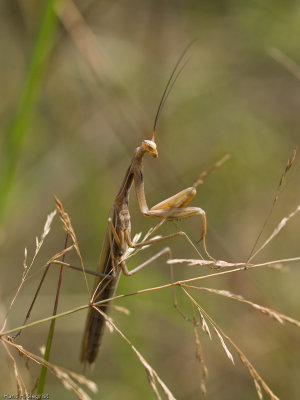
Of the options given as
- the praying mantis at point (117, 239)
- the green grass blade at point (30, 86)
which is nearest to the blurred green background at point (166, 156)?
the green grass blade at point (30, 86)

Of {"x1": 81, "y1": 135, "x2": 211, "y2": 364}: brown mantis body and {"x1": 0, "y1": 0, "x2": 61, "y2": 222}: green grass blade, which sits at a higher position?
{"x1": 0, "y1": 0, "x2": 61, "y2": 222}: green grass blade

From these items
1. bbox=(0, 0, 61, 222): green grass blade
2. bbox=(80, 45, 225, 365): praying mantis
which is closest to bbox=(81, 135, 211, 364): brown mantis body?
bbox=(80, 45, 225, 365): praying mantis

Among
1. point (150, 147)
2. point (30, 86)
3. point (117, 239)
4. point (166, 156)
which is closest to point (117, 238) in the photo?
point (117, 239)

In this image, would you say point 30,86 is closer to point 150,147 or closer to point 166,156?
point 150,147

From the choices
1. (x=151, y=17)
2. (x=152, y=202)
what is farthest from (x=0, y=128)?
(x=151, y=17)

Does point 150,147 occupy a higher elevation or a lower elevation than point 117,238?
higher

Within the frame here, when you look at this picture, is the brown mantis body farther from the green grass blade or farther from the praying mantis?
the green grass blade

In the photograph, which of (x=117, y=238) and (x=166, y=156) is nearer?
(x=117, y=238)

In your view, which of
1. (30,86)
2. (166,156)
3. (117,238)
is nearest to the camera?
(117,238)

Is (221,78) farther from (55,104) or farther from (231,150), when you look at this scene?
(55,104)

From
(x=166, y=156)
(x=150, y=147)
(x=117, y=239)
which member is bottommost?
(x=166, y=156)

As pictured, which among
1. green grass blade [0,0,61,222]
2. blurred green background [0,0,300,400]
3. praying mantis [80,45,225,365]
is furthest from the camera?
blurred green background [0,0,300,400]
